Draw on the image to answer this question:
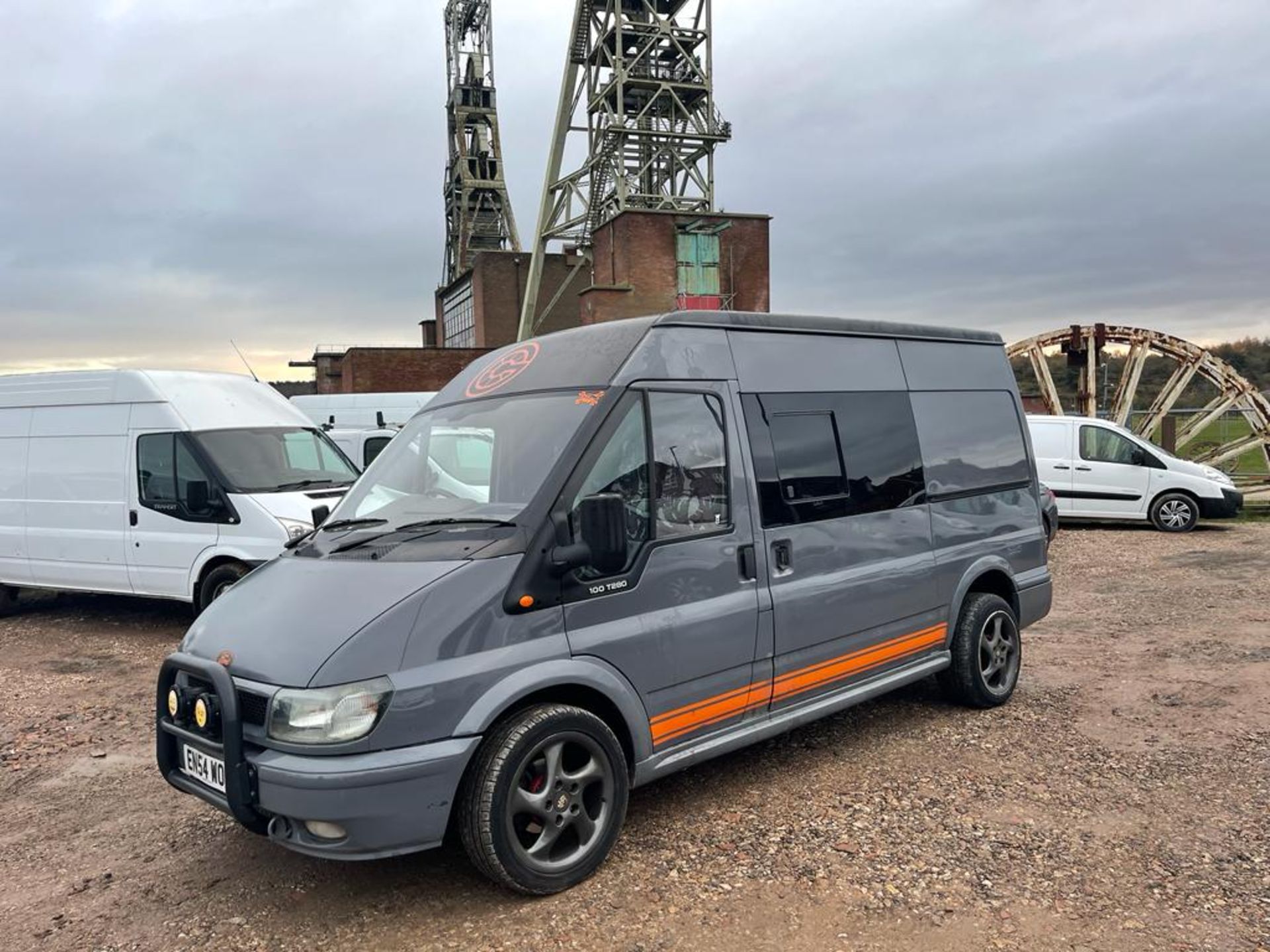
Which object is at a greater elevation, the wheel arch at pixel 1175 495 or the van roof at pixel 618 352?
the van roof at pixel 618 352

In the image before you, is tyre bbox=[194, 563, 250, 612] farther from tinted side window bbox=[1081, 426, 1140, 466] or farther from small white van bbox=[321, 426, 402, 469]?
tinted side window bbox=[1081, 426, 1140, 466]

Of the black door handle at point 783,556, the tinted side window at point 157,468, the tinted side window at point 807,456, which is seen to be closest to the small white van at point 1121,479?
the tinted side window at point 807,456

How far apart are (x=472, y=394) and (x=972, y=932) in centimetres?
318

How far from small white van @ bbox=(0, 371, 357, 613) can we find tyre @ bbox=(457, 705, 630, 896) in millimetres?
4664

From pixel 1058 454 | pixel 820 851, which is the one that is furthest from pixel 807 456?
pixel 1058 454

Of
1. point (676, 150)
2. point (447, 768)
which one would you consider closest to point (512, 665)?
point (447, 768)

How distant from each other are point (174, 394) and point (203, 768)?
18.8ft

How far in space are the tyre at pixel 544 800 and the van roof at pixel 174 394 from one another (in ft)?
19.8

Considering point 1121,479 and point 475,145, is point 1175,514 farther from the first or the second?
point 475,145

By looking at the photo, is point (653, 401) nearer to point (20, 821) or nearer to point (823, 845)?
point (823, 845)

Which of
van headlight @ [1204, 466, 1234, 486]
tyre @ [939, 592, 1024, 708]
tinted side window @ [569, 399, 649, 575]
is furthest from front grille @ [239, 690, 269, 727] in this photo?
van headlight @ [1204, 466, 1234, 486]

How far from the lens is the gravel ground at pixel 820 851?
10.9 feet

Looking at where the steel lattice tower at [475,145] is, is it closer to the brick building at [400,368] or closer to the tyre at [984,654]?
the brick building at [400,368]

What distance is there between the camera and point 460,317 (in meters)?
45.4
